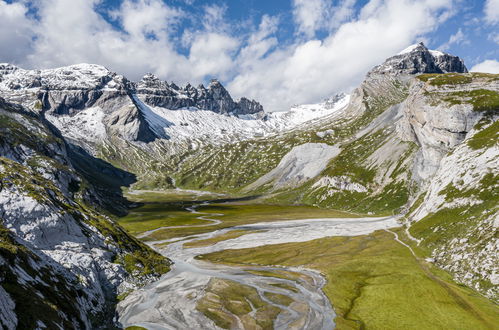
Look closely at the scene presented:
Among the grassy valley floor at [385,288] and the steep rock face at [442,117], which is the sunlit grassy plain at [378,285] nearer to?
the grassy valley floor at [385,288]

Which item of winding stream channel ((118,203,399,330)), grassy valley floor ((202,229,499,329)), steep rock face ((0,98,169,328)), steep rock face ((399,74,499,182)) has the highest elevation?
steep rock face ((399,74,499,182))

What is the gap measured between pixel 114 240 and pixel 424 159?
171 metres

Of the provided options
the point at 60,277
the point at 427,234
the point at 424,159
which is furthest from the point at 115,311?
the point at 424,159

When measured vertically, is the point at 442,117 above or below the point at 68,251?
above

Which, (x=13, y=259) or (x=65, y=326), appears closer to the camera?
(x=65, y=326)

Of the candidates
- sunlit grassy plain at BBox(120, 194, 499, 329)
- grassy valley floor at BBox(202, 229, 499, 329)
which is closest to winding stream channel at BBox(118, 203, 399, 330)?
sunlit grassy plain at BBox(120, 194, 499, 329)

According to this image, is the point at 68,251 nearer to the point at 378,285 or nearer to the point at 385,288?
the point at 385,288

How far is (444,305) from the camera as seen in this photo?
178ft

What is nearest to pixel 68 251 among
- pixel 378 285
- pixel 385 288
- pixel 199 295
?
pixel 199 295

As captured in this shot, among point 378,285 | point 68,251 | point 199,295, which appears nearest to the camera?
point 68,251

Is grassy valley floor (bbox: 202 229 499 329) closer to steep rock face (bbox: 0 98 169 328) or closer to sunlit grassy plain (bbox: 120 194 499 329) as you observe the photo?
sunlit grassy plain (bbox: 120 194 499 329)

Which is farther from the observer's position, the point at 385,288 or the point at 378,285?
the point at 378,285

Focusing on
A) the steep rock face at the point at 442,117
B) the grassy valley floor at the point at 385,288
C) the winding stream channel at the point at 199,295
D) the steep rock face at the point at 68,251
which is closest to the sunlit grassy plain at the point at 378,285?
the grassy valley floor at the point at 385,288

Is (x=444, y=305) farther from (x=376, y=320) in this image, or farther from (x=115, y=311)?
(x=115, y=311)
